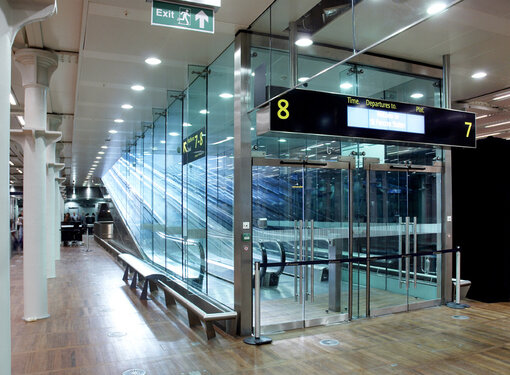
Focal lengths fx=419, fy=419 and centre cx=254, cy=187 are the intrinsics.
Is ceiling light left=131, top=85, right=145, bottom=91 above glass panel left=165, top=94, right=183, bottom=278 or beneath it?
above

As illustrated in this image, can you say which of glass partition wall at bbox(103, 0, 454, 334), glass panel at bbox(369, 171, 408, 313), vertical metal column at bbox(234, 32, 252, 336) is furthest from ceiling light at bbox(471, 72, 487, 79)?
vertical metal column at bbox(234, 32, 252, 336)

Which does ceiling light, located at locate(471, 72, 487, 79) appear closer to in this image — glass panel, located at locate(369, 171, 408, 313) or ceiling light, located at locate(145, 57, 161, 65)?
glass panel, located at locate(369, 171, 408, 313)

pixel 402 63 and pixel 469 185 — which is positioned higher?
pixel 402 63

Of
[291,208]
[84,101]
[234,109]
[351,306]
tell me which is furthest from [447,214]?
[84,101]

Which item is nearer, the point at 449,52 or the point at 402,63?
the point at 449,52

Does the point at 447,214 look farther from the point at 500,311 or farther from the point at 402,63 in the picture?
the point at 402,63

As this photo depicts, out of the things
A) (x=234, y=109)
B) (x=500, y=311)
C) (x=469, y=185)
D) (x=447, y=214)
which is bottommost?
(x=500, y=311)

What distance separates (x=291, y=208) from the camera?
18.9 feet

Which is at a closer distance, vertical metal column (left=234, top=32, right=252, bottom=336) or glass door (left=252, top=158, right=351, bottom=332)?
vertical metal column (left=234, top=32, right=252, bottom=336)

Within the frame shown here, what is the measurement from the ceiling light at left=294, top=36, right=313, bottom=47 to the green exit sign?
99 cm

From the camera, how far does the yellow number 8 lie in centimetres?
473

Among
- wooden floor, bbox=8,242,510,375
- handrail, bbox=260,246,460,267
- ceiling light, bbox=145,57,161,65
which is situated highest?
ceiling light, bbox=145,57,161,65

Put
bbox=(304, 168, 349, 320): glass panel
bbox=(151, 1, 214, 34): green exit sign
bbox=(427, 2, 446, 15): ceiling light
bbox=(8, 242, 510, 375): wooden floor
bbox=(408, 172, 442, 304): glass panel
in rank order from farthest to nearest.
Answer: bbox=(408, 172, 442, 304): glass panel, bbox=(304, 168, 349, 320): glass panel, bbox=(8, 242, 510, 375): wooden floor, bbox=(151, 1, 214, 34): green exit sign, bbox=(427, 2, 446, 15): ceiling light

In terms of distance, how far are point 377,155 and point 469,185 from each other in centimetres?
218
